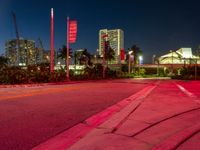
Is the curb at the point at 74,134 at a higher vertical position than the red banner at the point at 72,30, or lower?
lower

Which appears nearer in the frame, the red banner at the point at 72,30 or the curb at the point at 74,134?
the curb at the point at 74,134

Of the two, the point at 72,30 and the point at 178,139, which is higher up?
the point at 72,30

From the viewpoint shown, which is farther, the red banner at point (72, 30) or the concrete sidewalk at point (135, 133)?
the red banner at point (72, 30)

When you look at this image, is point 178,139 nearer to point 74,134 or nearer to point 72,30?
point 74,134

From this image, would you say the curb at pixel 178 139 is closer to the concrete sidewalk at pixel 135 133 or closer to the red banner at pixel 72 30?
the concrete sidewalk at pixel 135 133

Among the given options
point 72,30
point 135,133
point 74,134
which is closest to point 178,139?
point 135,133

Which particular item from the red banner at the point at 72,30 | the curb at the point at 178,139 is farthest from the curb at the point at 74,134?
the red banner at the point at 72,30

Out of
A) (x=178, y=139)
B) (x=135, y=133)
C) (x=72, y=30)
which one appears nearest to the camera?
(x=178, y=139)

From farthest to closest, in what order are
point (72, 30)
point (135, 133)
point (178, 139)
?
1. point (72, 30)
2. point (135, 133)
3. point (178, 139)

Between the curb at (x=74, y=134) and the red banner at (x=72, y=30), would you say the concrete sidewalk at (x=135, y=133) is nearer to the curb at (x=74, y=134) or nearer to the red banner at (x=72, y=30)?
the curb at (x=74, y=134)

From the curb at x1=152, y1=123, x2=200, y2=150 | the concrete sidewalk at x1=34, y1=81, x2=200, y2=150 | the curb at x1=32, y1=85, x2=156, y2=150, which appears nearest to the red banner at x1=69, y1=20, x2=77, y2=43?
the concrete sidewalk at x1=34, y1=81, x2=200, y2=150

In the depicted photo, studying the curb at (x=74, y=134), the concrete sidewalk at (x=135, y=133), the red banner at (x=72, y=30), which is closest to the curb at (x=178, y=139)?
the concrete sidewalk at (x=135, y=133)

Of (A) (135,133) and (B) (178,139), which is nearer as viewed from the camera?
(B) (178,139)

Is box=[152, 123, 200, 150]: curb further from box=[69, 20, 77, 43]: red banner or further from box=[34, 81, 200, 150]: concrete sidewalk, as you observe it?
box=[69, 20, 77, 43]: red banner
